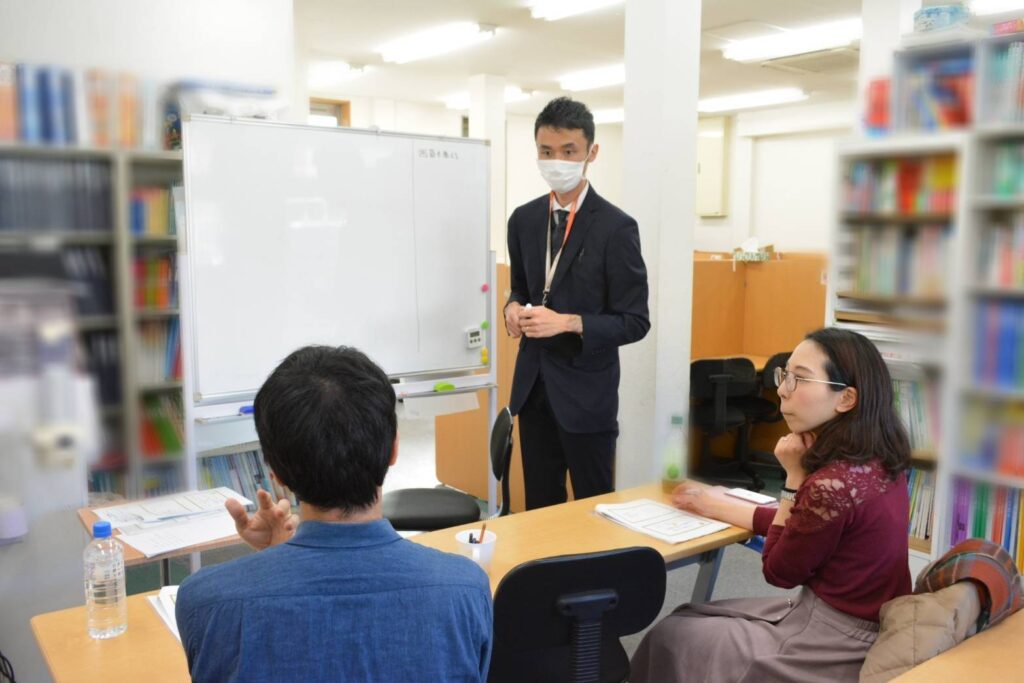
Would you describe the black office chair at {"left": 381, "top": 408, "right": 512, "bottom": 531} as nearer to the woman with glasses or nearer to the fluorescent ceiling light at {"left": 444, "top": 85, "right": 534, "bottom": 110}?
the woman with glasses

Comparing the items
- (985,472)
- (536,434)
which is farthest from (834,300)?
(536,434)

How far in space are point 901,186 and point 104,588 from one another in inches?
68.9

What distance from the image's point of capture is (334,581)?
901 millimetres

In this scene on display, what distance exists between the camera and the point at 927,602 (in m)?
1.42

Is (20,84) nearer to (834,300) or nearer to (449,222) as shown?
(449,222)

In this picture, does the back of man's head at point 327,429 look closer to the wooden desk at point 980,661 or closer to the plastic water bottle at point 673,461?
the wooden desk at point 980,661

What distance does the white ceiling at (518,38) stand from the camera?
5430mm

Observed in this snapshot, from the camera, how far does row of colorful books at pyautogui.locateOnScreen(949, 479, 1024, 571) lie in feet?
6.49

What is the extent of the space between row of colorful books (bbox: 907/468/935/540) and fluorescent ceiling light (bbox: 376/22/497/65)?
16.1 feet

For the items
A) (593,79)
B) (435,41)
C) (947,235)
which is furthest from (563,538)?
(593,79)

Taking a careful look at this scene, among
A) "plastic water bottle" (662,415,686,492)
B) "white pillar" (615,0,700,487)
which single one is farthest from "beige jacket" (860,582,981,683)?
"white pillar" (615,0,700,487)

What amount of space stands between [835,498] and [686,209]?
1728mm

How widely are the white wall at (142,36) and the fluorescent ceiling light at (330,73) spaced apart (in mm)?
5322

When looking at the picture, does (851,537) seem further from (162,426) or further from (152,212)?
(152,212)
